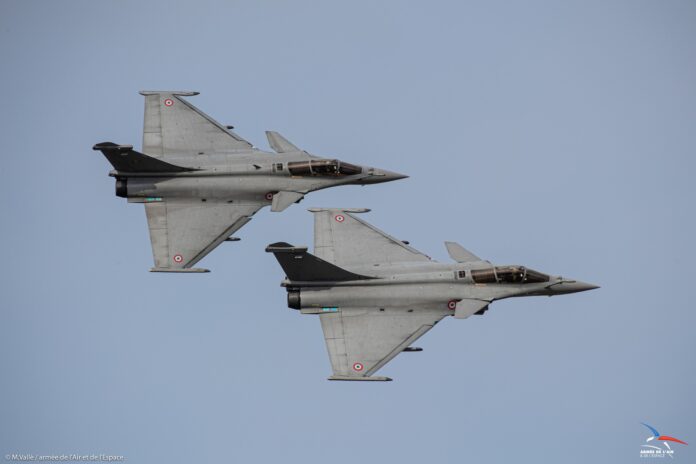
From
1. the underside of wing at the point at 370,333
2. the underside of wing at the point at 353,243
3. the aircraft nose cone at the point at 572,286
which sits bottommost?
the underside of wing at the point at 370,333

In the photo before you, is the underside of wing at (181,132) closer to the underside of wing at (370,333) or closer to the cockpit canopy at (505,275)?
the underside of wing at (370,333)

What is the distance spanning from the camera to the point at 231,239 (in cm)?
6362

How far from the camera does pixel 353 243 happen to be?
6244 cm

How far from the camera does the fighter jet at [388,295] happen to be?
5978 cm

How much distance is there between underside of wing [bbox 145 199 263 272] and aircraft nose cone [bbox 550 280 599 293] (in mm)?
12533

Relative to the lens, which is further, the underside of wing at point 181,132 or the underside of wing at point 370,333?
the underside of wing at point 181,132

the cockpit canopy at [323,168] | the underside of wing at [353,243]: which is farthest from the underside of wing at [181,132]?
the underside of wing at [353,243]

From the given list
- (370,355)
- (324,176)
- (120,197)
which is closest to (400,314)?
(370,355)

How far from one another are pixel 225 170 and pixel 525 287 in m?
13.1

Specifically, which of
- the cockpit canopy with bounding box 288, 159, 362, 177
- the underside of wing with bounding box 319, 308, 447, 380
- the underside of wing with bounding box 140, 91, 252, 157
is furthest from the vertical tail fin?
the underside of wing with bounding box 140, 91, 252, 157

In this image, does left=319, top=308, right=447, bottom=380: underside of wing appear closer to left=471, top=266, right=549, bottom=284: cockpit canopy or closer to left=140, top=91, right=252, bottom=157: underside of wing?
left=471, top=266, right=549, bottom=284: cockpit canopy

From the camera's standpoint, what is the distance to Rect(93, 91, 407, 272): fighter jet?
62.9 metres

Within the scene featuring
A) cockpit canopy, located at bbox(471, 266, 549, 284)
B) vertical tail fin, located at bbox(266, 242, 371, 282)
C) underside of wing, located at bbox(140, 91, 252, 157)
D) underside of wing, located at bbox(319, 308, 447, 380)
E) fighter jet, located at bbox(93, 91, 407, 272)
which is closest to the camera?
vertical tail fin, located at bbox(266, 242, 371, 282)

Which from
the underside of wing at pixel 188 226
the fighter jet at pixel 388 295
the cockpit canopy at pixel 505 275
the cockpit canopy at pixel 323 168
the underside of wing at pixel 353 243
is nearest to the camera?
the fighter jet at pixel 388 295
